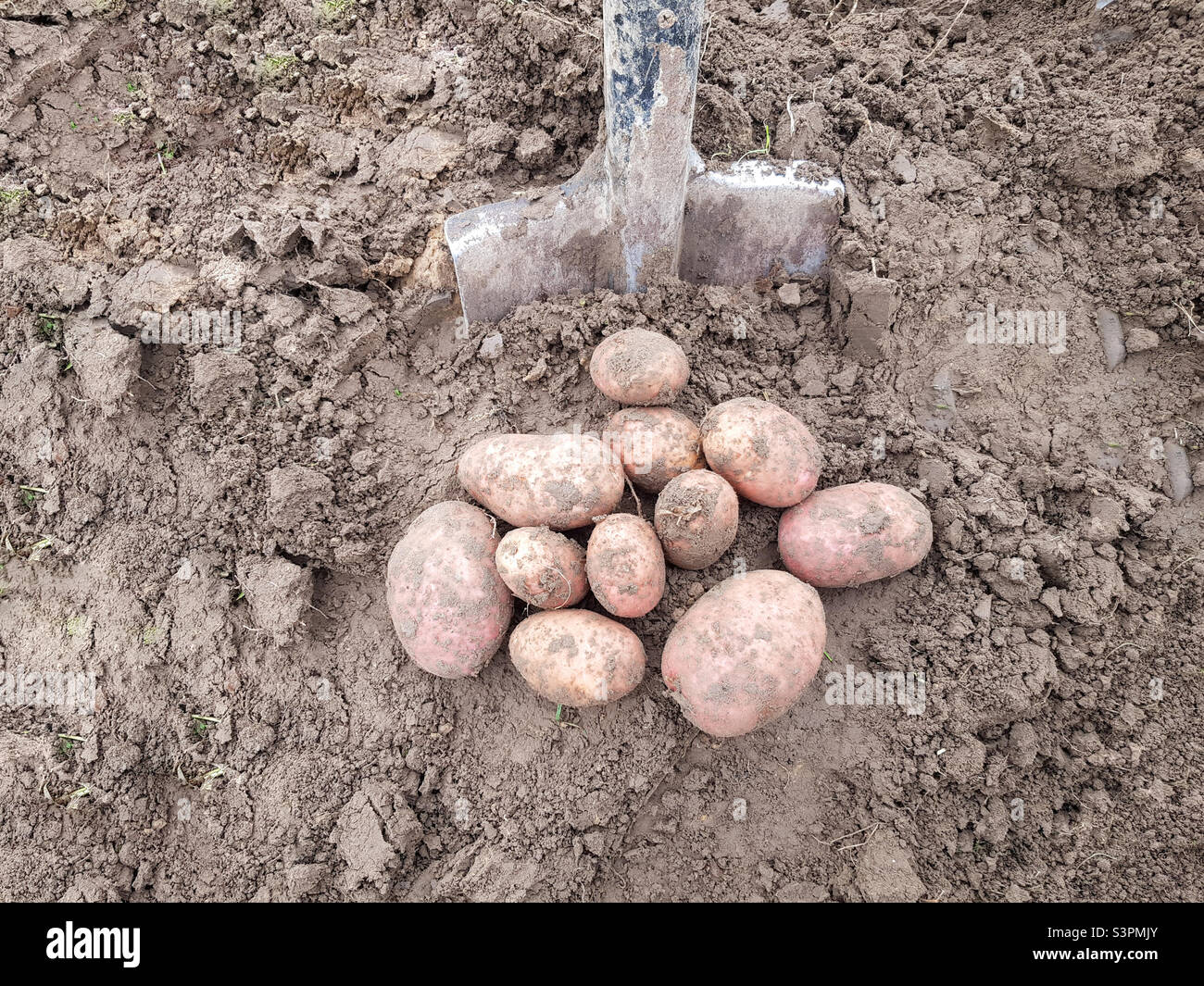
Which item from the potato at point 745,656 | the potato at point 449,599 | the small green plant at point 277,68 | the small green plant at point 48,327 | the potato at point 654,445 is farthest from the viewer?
the small green plant at point 277,68

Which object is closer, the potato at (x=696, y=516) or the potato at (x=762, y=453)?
the potato at (x=696, y=516)

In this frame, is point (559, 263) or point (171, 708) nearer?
point (171, 708)

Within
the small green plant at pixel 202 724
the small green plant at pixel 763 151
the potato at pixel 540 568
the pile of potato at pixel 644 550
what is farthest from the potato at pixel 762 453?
the small green plant at pixel 202 724

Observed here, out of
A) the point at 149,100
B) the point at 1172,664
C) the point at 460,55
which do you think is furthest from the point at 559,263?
the point at 1172,664

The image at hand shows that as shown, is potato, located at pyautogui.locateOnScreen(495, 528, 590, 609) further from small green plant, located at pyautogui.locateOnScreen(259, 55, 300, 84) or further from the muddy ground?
small green plant, located at pyautogui.locateOnScreen(259, 55, 300, 84)

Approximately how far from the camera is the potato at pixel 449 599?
195 centimetres

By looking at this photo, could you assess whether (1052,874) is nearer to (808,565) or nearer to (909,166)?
(808,565)

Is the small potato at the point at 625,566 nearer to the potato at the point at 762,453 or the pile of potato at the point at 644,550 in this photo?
the pile of potato at the point at 644,550

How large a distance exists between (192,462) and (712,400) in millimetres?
1600

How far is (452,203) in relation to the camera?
2.53 m

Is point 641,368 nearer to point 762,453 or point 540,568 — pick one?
point 762,453

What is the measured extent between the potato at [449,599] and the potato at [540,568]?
0.23 ft

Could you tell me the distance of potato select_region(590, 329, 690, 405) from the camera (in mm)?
2045

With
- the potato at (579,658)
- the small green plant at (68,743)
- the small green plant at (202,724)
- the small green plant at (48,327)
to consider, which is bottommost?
the small green plant at (68,743)
